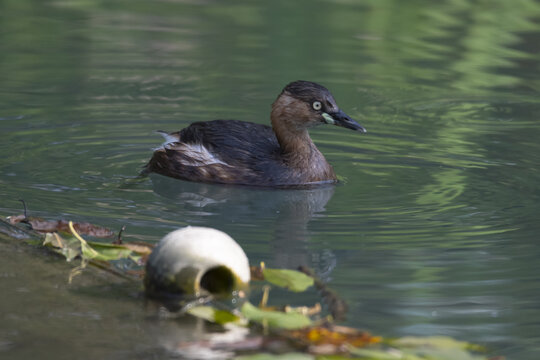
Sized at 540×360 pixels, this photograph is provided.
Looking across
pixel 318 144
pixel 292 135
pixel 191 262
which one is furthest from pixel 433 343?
pixel 318 144

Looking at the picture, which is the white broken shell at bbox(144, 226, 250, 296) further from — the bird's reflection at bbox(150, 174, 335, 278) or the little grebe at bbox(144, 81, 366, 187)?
the little grebe at bbox(144, 81, 366, 187)

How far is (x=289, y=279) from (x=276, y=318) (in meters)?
0.75

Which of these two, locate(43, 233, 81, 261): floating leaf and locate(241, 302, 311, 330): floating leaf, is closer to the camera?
locate(241, 302, 311, 330): floating leaf

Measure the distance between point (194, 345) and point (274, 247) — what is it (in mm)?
2063

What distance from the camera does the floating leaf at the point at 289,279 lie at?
5293 millimetres

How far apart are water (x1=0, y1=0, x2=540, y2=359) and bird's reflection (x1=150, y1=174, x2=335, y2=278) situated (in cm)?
3

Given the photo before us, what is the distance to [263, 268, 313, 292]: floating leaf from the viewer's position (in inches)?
208

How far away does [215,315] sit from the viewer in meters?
4.73

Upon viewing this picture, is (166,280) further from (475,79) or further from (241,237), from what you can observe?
(475,79)

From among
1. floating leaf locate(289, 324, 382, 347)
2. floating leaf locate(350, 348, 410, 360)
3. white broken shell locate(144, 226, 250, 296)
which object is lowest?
floating leaf locate(289, 324, 382, 347)

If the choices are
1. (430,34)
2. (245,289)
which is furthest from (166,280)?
(430,34)

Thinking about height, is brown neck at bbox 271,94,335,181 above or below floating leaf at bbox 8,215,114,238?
above

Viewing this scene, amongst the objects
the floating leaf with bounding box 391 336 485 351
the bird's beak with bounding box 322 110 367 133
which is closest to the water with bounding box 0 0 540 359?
the floating leaf with bounding box 391 336 485 351

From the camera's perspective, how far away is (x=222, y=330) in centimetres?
465
